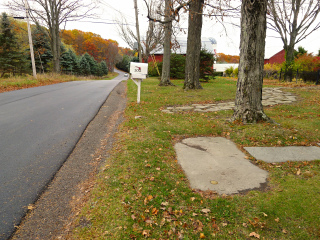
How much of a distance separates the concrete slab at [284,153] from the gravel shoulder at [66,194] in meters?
2.80

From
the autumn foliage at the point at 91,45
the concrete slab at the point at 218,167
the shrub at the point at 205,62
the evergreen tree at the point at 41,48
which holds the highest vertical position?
the autumn foliage at the point at 91,45

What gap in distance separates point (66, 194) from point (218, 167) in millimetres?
2264

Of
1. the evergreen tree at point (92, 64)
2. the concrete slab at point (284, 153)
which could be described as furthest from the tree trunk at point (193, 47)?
the evergreen tree at point (92, 64)

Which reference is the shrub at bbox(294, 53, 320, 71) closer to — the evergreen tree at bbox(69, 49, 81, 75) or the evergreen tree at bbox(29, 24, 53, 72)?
the evergreen tree at bbox(29, 24, 53, 72)


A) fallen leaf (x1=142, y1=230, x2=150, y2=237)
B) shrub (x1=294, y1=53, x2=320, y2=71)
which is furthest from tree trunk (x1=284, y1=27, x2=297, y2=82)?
fallen leaf (x1=142, y1=230, x2=150, y2=237)

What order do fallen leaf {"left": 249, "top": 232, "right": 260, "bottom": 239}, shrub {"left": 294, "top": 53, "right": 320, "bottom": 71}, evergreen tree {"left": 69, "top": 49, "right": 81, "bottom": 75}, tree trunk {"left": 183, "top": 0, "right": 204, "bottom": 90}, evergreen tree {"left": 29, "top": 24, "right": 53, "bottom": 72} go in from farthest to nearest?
evergreen tree {"left": 69, "top": 49, "right": 81, "bottom": 75}
evergreen tree {"left": 29, "top": 24, "right": 53, "bottom": 72}
shrub {"left": 294, "top": 53, "right": 320, "bottom": 71}
tree trunk {"left": 183, "top": 0, "right": 204, "bottom": 90}
fallen leaf {"left": 249, "top": 232, "right": 260, "bottom": 239}

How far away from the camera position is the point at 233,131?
4988 mm

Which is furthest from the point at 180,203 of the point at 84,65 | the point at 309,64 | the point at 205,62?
the point at 84,65

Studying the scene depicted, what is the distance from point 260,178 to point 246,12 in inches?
153

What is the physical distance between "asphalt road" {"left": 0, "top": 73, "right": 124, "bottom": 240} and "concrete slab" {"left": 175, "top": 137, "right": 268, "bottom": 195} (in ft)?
7.01

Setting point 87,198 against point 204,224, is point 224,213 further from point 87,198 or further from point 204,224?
point 87,198

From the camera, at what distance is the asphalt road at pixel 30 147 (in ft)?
8.55

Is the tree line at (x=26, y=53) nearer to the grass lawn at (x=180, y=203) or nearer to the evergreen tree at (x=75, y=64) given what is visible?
the evergreen tree at (x=75, y=64)

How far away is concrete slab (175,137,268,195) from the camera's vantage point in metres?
2.94
